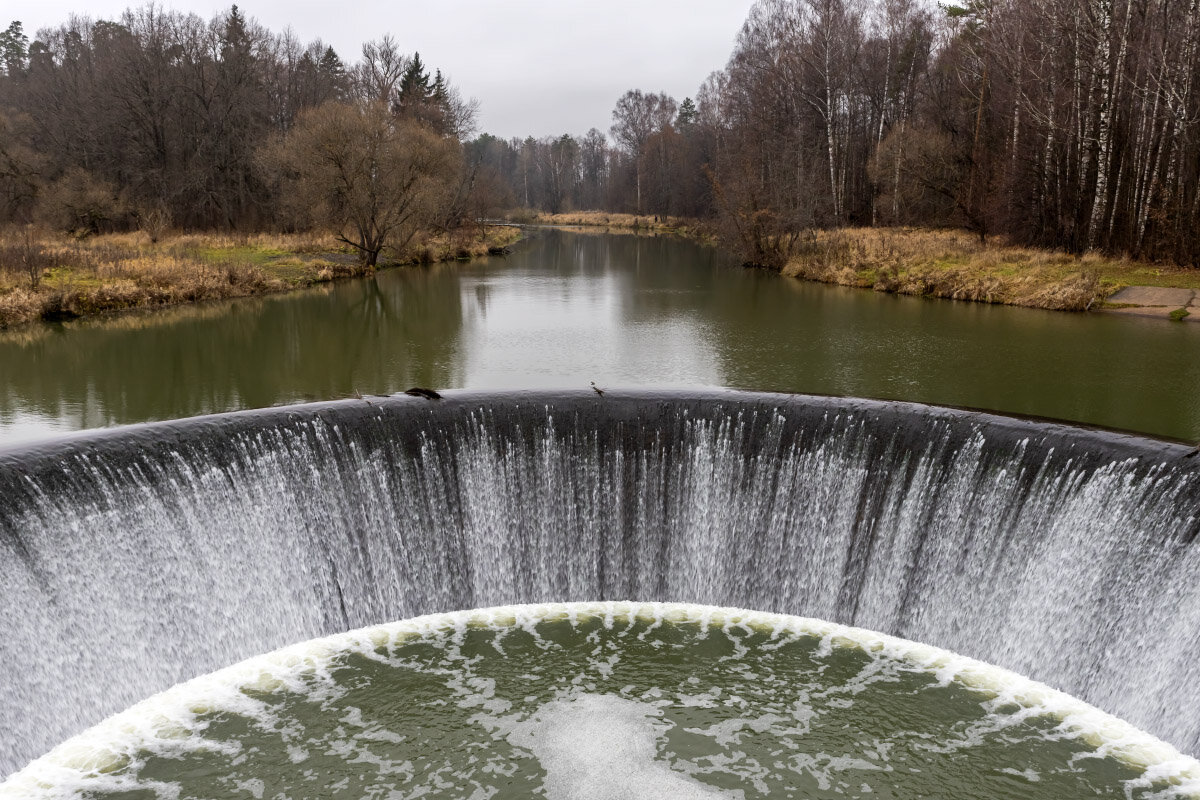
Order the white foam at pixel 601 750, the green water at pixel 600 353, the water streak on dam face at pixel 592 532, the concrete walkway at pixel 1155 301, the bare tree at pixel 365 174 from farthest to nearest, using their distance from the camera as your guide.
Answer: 1. the bare tree at pixel 365 174
2. the concrete walkway at pixel 1155 301
3. the green water at pixel 600 353
4. the water streak on dam face at pixel 592 532
5. the white foam at pixel 601 750

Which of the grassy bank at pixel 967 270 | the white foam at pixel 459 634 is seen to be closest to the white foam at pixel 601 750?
the white foam at pixel 459 634

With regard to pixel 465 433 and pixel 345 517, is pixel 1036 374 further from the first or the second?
pixel 345 517

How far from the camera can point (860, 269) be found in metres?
27.8

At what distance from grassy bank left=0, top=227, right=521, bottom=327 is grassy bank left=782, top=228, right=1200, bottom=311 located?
15345mm

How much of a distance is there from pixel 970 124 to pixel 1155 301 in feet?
60.3

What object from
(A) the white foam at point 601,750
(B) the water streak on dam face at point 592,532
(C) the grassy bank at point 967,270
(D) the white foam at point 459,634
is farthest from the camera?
(C) the grassy bank at point 967,270

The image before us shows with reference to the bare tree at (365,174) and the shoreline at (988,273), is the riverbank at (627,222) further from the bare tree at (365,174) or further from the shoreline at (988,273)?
the bare tree at (365,174)

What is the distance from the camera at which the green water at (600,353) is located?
1234 centimetres

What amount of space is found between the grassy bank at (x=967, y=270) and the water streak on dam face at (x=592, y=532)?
544 inches

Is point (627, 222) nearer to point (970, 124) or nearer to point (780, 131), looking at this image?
point (780, 131)

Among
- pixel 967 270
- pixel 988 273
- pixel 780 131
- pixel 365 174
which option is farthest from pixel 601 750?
pixel 780 131

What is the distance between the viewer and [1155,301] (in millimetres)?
19062

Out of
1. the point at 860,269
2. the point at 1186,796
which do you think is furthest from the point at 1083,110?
the point at 1186,796

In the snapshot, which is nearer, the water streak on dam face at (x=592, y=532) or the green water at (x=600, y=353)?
the water streak on dam face at (x=592, y=532)
